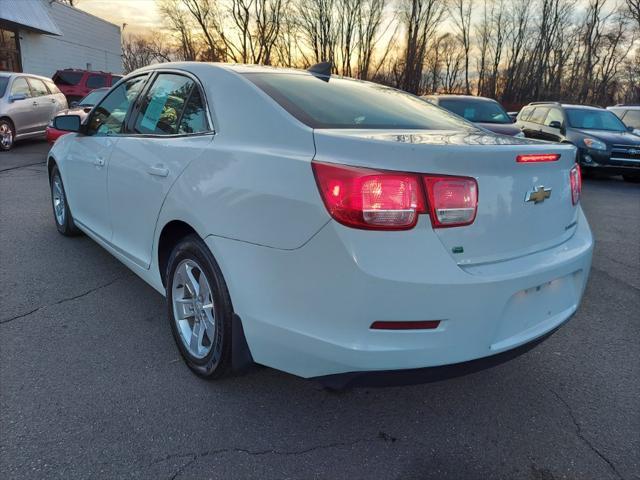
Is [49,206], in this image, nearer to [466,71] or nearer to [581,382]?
[581,382]

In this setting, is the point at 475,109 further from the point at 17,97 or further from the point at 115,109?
the point at 17,97

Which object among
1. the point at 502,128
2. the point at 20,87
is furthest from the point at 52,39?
the point at 502,128

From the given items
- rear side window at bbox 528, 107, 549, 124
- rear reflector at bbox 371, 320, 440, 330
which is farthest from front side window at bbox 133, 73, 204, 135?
rear side window at bbox 528, 107, 549, 124

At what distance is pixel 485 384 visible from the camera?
2.62 m

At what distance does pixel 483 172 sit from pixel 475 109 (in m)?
9.28

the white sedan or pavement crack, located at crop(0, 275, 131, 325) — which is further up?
the white sedan

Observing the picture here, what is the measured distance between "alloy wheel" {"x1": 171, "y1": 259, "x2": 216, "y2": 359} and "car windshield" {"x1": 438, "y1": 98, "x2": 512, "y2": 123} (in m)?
→ 8.83

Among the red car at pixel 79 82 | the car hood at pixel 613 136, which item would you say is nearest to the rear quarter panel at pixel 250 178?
the car hood at pixel 613 136

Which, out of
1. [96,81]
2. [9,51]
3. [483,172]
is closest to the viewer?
[483,172]

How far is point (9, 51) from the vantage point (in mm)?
20766

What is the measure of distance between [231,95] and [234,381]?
1482 millimetres

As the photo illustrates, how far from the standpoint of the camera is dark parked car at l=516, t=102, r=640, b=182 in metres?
10.2

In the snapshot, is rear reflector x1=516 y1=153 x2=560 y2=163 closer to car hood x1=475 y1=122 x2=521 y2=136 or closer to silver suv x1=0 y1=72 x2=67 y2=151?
car hood x1=475 y1=122 x2=521 y2=136

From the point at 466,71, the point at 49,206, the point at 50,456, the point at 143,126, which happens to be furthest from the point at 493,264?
the point at 466,71
